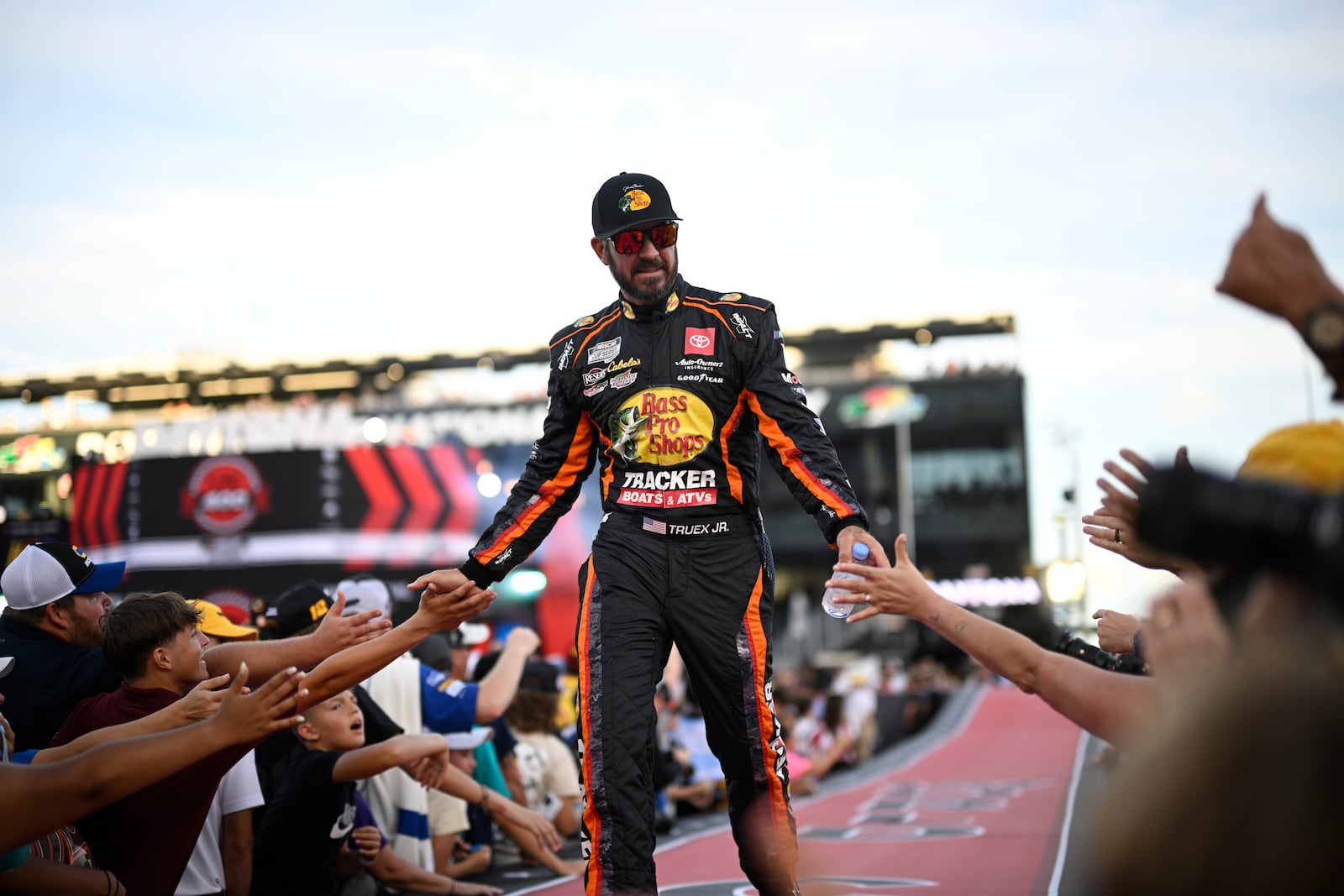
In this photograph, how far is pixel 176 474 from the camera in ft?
87.8

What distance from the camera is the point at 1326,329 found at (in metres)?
2.29

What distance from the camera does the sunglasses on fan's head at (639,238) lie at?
4.40 meters

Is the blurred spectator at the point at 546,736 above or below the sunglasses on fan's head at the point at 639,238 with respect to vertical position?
below

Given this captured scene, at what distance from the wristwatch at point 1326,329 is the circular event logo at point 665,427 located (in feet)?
7.33

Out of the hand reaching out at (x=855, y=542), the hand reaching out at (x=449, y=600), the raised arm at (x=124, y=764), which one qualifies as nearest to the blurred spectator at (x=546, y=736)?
the hand reaching out at (x=449, y=600)

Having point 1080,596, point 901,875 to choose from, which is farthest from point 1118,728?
point 1080,596

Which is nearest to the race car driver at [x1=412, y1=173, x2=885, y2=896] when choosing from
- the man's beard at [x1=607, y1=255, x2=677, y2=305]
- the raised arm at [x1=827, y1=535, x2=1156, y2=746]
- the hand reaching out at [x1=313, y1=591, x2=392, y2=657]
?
the man's beard at [x1=607, y1=255, x2=677, y2=305]

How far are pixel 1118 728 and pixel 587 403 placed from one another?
7.94 ft

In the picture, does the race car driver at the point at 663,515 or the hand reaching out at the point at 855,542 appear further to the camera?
the race car driver at the point at 663,515

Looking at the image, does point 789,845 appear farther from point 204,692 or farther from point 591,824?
→ point 204,692

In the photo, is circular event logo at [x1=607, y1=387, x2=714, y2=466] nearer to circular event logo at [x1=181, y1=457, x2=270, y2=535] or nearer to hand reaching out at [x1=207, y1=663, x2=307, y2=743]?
hand reaching out at [x1=207, y1=663, x2=307, y2=743]

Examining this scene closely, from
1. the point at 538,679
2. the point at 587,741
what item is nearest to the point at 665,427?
the point at 587,741

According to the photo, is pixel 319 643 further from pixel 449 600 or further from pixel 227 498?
pixel 227 498

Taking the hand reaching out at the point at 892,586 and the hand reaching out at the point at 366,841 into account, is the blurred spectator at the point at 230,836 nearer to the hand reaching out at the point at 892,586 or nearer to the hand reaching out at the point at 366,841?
the hand reaching out at the point at 366,841
